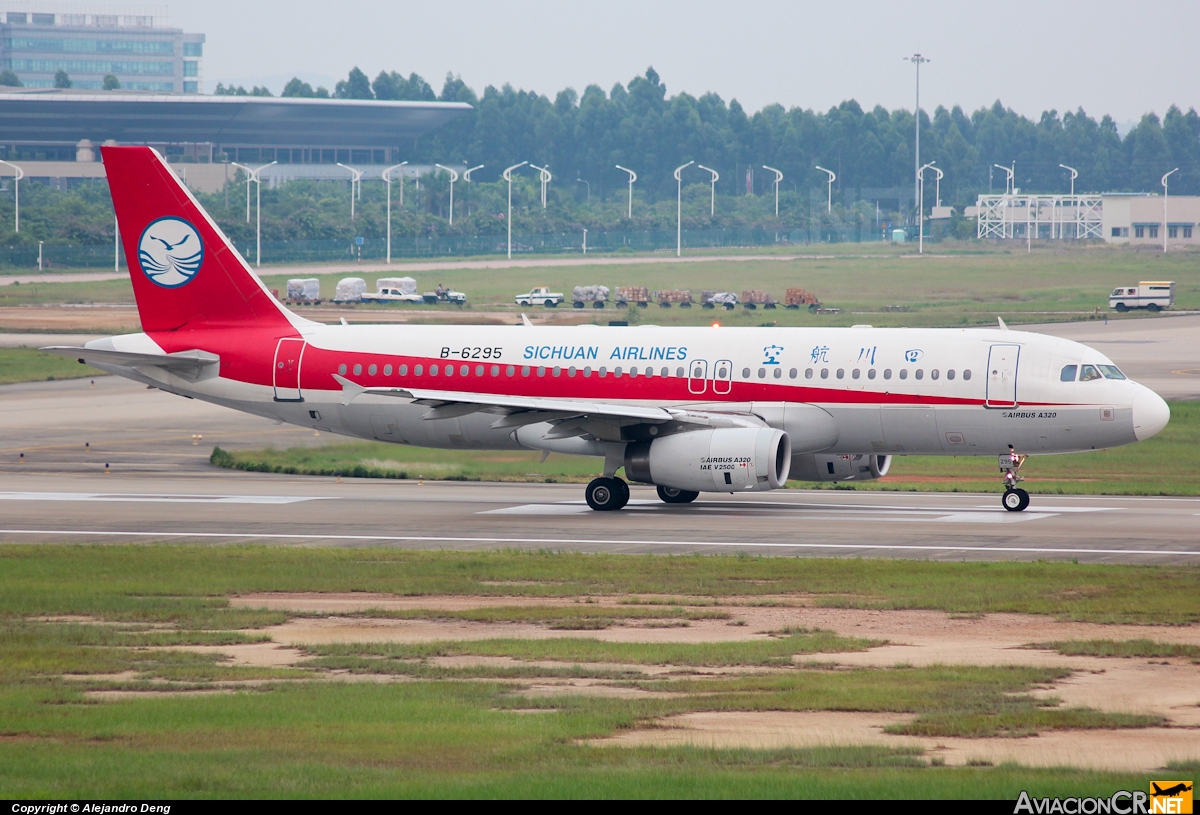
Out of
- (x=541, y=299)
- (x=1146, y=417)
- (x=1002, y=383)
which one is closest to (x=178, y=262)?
(x=1002, y=383)

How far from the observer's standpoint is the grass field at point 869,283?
11450 cm

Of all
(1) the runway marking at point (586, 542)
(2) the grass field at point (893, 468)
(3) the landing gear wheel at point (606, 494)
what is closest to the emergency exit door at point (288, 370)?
(2) the grass field at point (893, 468)

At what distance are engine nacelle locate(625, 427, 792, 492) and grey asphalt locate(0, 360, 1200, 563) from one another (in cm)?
105

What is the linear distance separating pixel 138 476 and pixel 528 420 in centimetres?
1467

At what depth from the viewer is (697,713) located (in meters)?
17.1

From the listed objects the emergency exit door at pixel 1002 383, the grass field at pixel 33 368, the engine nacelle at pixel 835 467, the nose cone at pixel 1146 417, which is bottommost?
the engine nacelle at pixel 835 467

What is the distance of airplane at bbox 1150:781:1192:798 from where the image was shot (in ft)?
42.1

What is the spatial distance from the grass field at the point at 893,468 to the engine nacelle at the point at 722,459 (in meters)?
9.07

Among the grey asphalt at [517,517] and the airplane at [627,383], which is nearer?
the grey asphalt at [517,517]

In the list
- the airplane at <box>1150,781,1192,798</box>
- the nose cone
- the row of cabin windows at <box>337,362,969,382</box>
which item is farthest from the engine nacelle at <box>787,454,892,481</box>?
the airplane at <box>1150,781,1192,798</box>

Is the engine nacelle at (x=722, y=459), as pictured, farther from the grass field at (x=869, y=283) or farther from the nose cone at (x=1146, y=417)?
the grass field at (x=869, y=283)

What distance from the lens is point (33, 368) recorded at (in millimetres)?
75062

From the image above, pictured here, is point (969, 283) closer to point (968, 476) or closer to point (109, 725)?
point (968, 476)

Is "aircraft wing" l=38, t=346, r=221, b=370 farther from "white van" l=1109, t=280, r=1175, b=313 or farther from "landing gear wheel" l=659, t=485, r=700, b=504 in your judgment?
"white van" l=1109, t=280, r=1175, b=313
